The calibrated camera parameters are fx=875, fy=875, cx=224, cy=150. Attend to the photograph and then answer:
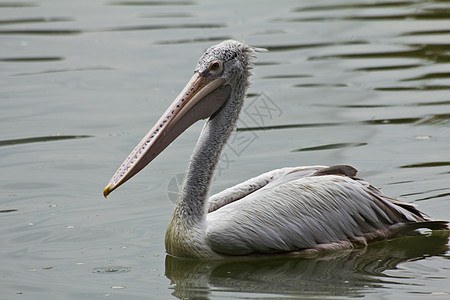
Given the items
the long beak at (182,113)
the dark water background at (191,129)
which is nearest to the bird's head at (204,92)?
the long beak at (182,113)

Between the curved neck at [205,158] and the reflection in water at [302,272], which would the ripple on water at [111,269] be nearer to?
the reflection in water at [302,272]

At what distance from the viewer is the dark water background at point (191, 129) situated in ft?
17.2

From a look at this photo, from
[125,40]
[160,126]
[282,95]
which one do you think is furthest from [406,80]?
[160,126]

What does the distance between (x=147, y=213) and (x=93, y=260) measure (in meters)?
0.91

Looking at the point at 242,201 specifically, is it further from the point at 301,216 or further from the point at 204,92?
the point at 204,92

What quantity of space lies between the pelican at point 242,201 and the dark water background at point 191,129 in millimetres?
142

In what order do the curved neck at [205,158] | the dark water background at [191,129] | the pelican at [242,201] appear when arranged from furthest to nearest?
1. the curved neck at [205,158]
2. the pelican at [242,201]
3. the dark water background at [191,129]

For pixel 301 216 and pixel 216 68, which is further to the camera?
pixel 216 68

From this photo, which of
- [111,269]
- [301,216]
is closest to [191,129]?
[301,216]

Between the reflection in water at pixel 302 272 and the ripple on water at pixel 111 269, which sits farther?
the ripple on water at pixel 111 269

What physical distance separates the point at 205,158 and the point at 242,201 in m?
0.38

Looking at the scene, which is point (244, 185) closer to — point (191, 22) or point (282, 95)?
point (282, 95)

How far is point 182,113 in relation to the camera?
5598 mm

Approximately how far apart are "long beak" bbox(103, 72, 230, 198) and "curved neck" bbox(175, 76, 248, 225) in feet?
0.23
